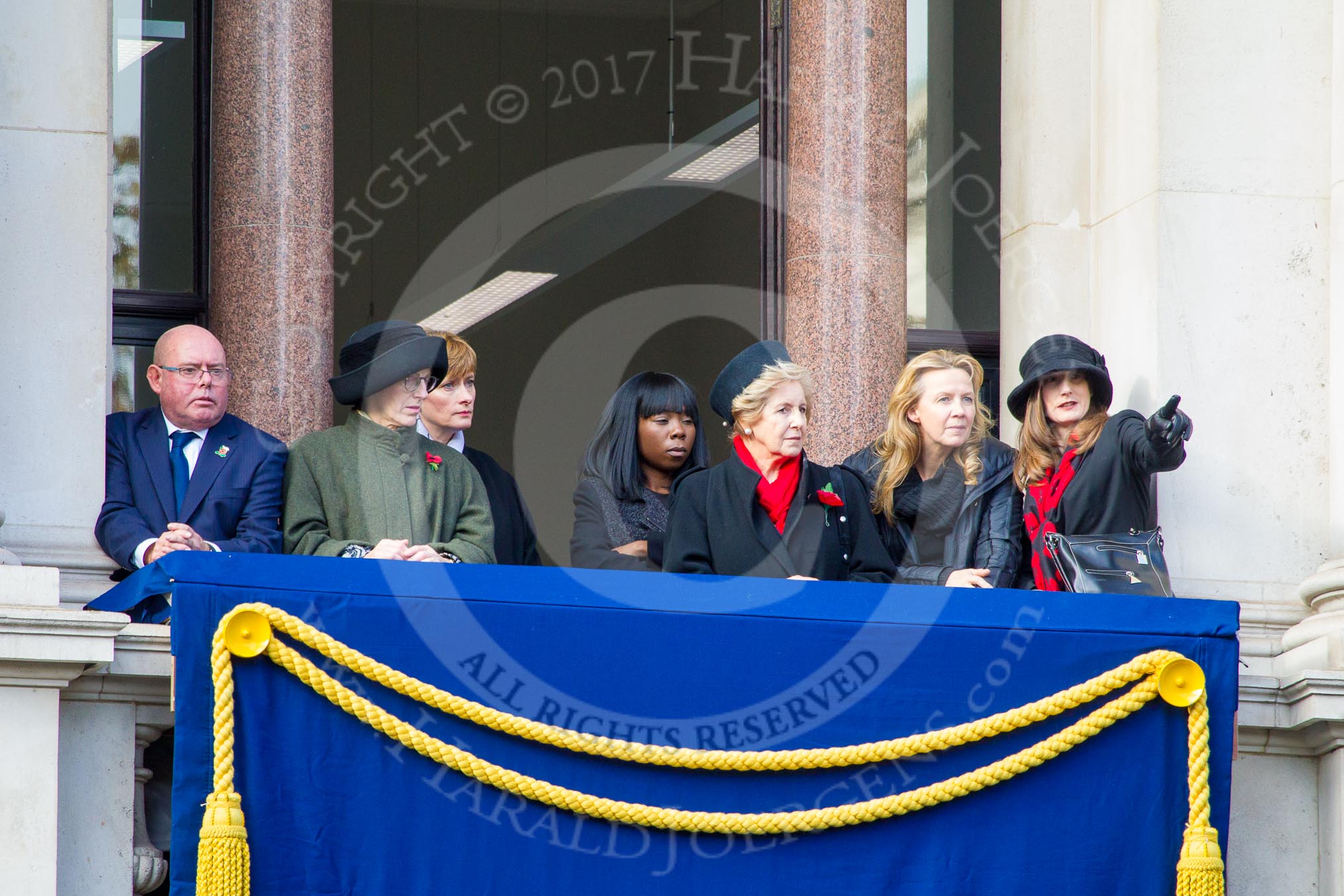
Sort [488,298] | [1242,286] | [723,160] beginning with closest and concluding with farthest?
1. [1242,286]
2. [723,160]
3. [488,298]

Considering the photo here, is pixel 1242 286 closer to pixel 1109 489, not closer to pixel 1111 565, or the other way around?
pixel 1109 489

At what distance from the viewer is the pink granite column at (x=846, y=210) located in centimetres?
995

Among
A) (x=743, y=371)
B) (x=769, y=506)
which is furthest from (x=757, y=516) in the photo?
(x=743, y=371)

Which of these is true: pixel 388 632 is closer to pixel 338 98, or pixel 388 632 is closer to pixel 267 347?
pixel 267 347

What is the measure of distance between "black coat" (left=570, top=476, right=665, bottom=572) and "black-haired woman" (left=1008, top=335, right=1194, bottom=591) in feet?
5.06

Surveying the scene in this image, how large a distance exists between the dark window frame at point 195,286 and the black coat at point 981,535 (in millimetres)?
3698

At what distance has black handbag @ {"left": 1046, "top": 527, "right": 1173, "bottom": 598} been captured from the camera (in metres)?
7.64

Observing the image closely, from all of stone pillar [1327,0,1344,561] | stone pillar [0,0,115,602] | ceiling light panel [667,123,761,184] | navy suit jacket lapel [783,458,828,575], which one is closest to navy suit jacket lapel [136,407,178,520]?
stone pillar [0,0,115,602]

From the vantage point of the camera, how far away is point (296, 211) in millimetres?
9617

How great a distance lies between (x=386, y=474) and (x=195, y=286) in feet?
7.70

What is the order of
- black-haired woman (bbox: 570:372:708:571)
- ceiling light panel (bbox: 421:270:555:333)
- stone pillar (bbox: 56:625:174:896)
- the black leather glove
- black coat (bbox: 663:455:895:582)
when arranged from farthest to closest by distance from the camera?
1. ceiling light panel (bbox: 421:270:555:333)
2. black-haired woman (bbox: 570:372:708:571)
3. black coat (bbox: 663:455:895:582)
4. the black leather glove
5. stone pillar (bbox: 56:625:174:896)

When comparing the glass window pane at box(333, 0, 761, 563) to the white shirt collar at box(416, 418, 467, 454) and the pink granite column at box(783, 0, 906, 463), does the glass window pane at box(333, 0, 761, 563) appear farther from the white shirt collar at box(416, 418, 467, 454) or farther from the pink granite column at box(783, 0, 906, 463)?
the white shirt collar at box(416, 418, 467, 454)

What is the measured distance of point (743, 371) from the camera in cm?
787

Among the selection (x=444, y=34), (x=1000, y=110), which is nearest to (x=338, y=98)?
(x=444, y=34)
